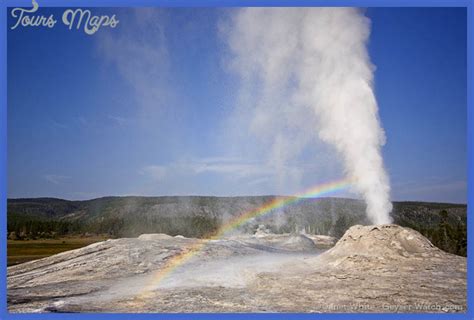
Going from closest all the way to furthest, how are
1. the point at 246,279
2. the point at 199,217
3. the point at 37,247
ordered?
the point at 246,279 < the point at 37,247 < the point at 199,217

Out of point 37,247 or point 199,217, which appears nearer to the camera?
point 37,247

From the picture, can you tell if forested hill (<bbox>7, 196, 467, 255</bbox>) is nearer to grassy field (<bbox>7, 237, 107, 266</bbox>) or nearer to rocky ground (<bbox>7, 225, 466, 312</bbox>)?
grassy field (<bbox>7, 237, 107, 266</bbox>)

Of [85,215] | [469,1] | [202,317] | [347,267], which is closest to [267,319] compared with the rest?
[202,317]

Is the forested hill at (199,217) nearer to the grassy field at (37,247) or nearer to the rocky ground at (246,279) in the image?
the grassy field at (37,247)

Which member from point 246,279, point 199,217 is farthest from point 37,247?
point 199,217

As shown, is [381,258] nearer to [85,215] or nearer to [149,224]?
[85,215]

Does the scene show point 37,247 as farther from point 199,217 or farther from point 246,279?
point 199,217

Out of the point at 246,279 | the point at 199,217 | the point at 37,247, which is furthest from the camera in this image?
the point at 199,217
